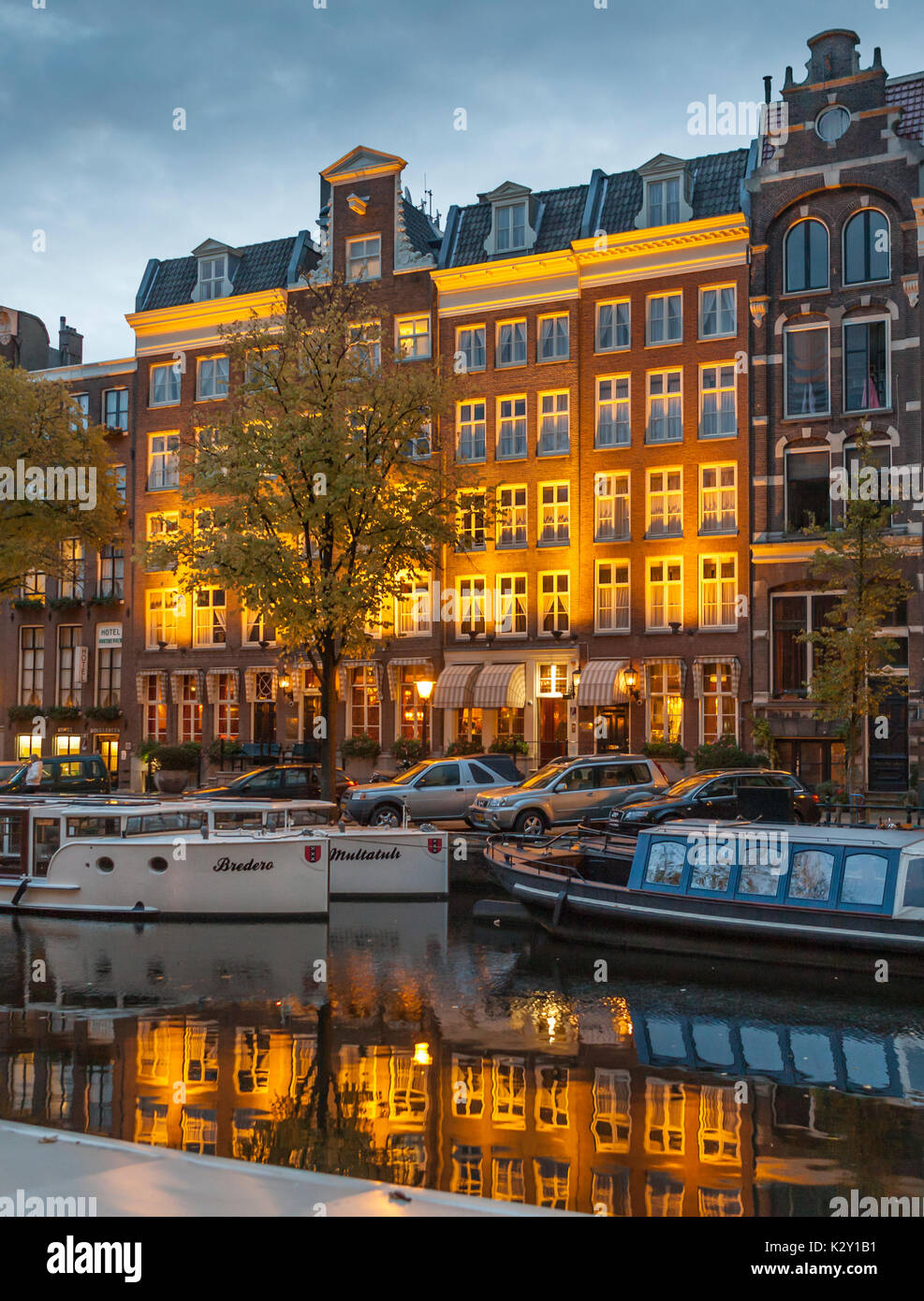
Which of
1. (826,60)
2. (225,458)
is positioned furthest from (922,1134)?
(826,60)

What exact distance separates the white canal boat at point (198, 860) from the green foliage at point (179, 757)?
2078 centimetres

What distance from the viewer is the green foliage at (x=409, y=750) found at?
4197 centimetres

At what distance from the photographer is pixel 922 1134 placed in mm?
11156

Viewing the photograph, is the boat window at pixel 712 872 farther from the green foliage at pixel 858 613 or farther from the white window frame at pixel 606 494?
the white window frame at pixel 606 494

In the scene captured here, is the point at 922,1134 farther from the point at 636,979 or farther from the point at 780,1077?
the point at 636,979

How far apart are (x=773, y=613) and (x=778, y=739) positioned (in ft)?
13.1

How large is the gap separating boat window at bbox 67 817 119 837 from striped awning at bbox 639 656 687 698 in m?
21.3

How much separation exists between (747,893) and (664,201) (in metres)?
30.0

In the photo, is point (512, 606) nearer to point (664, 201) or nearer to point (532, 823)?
point (664, 201)

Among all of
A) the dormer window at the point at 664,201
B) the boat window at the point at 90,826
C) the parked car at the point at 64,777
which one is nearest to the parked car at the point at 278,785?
the parked car at the point at 64,777

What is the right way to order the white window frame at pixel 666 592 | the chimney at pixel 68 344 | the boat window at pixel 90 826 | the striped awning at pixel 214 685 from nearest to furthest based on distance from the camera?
the boat window at pixel 90 826 < the white window frame at pixel 666 592 < the striped awning at pixel 214 685 < the chimney at pixel 68 344

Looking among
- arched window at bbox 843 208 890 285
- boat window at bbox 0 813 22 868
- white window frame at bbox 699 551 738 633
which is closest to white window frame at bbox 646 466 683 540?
white window frame at bbox 699 551 738 633
